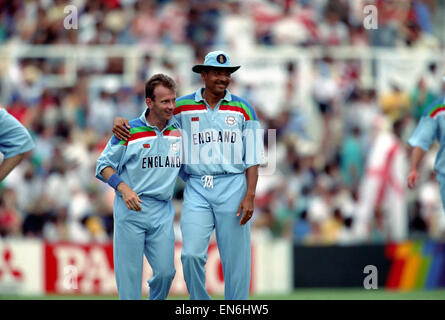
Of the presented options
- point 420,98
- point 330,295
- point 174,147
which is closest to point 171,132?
point 174,147

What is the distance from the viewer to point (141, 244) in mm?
8188

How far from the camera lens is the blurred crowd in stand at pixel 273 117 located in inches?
596

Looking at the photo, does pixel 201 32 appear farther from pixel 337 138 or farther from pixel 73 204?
pixel 73 204

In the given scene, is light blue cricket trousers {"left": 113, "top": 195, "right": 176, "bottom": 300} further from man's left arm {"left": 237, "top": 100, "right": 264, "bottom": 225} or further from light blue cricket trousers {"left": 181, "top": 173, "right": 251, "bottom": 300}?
man's left arm {"left": 237, "top": 100, "right": 264, "bottom": 225}

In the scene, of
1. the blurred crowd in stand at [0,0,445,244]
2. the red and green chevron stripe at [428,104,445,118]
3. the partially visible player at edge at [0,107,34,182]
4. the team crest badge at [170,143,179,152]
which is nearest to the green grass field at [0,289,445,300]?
the blurred crowd in stand at [0,0,445,244]

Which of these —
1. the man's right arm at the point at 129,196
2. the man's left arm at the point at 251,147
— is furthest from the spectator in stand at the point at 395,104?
the man's right arm at the point at 129,196

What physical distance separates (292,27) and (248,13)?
3.11 ft

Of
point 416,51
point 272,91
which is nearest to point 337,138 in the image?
point 272,91

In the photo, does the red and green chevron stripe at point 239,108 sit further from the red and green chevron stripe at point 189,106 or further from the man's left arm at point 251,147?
the red and green chevron stripe at point 189,106

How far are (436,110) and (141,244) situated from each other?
3641 mm

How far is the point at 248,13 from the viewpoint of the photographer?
1830 centimetres

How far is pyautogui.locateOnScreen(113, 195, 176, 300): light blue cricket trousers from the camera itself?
8141 mm

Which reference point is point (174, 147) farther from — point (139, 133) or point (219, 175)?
point (219, 175)
